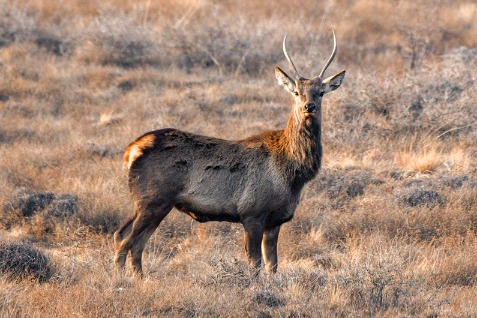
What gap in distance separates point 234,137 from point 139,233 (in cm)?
545

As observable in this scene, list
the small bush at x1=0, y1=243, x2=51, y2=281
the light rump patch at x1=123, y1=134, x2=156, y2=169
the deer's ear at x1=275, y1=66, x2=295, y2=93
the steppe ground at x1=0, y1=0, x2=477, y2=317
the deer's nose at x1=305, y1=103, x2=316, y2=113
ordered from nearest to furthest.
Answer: the steppe ground at x1=0, y1=0, x2=477, y2=317 < the small bush at x1=0, y1=243, x2=51, y2=281 < the deer's nose at x1=305, y1=103, x2=316, y2=113 < the light rump patch at x1=123, y1=134, x2=156, y2=169 < the deer's ear at x1=275, y1=66, x2=295, y2=93

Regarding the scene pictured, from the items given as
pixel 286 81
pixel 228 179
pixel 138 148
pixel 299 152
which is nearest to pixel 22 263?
pixel 138 148

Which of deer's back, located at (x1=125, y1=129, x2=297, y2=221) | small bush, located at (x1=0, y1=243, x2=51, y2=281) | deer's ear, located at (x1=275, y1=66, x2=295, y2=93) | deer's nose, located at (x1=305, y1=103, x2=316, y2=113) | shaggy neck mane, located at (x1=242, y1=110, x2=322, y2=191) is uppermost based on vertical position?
deer's ear, located at (x1=275, y1=66, x2=295, y2=93)

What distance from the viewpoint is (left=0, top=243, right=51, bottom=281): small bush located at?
7844mm

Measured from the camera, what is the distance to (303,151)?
27.8 feet

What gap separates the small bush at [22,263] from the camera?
7844mm

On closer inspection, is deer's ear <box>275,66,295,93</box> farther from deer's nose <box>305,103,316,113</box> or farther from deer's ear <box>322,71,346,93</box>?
deer's nose <box>305,103,316,113</box>

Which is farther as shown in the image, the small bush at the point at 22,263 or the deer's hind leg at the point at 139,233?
the deer's hind leg at the point at 139,233

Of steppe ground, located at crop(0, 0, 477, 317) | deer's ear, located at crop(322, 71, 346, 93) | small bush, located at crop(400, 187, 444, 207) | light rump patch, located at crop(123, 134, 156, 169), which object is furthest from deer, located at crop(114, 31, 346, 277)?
small bush, located at crop(400, 187, 444, 207)

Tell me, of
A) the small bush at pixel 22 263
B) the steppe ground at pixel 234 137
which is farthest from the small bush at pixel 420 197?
the small bush at pixel 22 263

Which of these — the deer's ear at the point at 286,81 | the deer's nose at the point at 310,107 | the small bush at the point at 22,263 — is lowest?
the small bush at the point at 22,263

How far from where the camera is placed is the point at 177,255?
30.5ft

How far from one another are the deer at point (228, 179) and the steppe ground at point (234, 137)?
1.44 ft

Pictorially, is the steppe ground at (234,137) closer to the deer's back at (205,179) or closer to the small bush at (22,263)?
the small bush at (22,263)
